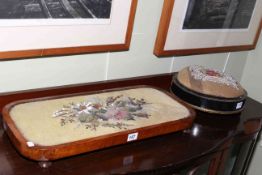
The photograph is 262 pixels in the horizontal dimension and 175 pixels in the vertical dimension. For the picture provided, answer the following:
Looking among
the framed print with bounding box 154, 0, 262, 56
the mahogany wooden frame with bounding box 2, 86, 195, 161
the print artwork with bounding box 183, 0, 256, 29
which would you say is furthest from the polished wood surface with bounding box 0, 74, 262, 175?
the print artwork with bounding box 183, 0, 256, 29

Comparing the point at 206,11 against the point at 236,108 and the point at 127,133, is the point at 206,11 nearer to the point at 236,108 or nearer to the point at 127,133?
the point at 236,108

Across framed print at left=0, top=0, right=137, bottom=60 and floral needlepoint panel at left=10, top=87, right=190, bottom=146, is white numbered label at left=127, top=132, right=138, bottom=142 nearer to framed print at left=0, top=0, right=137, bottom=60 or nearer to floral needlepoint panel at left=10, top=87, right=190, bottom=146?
floral needlepoint panel at left=10, top=87, right=190, bottom=146

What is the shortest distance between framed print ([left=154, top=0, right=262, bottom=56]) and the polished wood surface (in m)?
0.20

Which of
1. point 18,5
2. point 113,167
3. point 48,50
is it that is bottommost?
point 113,167

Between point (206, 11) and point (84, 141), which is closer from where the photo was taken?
point (84, 141)

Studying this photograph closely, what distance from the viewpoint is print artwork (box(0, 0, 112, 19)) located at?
0.74 m

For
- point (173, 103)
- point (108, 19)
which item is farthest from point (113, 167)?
point (108, 19)

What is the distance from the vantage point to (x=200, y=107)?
0.96 metres

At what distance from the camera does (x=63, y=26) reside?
834mm

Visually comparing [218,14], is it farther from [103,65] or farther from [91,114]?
[91,114]

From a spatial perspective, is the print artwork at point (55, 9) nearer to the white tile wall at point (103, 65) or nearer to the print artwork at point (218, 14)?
the white tile wall at point (103, 65)

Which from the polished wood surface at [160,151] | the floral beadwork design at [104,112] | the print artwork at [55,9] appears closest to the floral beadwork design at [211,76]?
the polished wood surface at [160,151]

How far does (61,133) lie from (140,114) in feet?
0.72

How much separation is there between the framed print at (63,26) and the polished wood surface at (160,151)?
0.39ft
